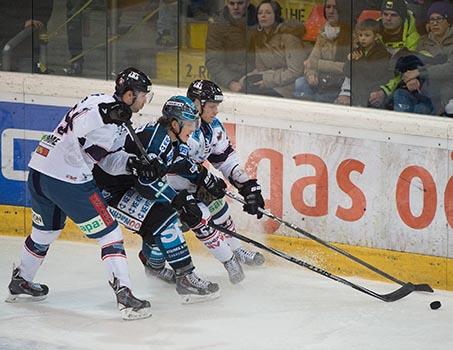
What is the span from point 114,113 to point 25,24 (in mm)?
2099

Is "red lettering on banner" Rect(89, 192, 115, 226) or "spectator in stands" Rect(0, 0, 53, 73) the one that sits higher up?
"spectator in stands" Rect(0, 0, 53, 73)

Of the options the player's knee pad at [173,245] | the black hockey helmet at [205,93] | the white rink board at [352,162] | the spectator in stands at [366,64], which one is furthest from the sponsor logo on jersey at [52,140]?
the spectator in stands at [366,64]

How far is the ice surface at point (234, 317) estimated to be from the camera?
632 centimetres

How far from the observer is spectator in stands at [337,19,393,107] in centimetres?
733

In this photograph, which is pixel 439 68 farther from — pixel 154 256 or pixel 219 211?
pixel 154 256

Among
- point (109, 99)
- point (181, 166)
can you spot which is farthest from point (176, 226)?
point (109, 99)

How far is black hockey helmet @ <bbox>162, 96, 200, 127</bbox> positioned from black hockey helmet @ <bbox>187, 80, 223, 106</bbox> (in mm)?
274

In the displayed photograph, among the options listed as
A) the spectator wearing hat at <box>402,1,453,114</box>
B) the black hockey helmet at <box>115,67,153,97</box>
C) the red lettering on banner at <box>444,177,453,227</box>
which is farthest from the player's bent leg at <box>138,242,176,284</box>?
the spectator wearing hat at <box>402,1,453,114</box>

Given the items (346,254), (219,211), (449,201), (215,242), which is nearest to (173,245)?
(215,242)

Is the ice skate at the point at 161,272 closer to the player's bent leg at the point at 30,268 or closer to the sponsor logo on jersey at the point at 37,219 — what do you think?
the player's bent leg at the point at 30,268

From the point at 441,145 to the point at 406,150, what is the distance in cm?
20

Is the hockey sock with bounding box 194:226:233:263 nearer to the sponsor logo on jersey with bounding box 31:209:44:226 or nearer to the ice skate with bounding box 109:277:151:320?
the ice skate with bounding box 109:277:151:320

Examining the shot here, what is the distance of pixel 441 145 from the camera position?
23.0 ft

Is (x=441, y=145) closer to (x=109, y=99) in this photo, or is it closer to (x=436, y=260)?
(x=436, y=260)
